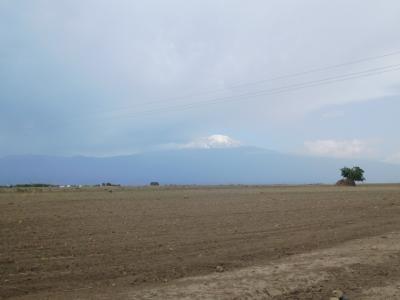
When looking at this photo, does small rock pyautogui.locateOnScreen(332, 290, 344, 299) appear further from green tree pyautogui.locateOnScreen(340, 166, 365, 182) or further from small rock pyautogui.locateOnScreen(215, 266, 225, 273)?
green tree pyautogui.locateOnScreen(340, 166, 365, 182)

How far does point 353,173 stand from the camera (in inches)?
4035

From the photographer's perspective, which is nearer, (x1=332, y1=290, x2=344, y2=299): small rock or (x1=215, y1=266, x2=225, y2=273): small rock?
(x1=332, y1=290, x2=344, y2=299): small rock

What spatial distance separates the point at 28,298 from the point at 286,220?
16.3 metres

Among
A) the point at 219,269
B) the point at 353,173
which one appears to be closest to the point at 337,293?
the point at 219,269

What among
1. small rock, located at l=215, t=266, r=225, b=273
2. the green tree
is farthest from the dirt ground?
the green tree

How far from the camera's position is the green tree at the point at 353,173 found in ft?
335

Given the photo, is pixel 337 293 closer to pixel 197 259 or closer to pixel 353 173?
pixel 197 259

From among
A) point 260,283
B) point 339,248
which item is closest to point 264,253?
point 339,248

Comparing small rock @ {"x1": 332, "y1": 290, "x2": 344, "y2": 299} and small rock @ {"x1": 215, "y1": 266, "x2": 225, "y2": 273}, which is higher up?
small rock @ {"x1": 215, "y1": 266, "x2": 225, "y2": 273}

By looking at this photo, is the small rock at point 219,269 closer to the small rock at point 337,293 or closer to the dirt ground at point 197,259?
the dirt ground at point 197,259

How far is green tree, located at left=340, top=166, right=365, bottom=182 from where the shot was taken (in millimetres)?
102250

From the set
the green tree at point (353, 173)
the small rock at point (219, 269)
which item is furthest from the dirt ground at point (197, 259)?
the green tree at point (353, 173)

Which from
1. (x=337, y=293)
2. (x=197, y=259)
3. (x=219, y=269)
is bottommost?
(x=337, y=293)

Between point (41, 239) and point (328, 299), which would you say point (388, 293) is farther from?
point (41, 239)
